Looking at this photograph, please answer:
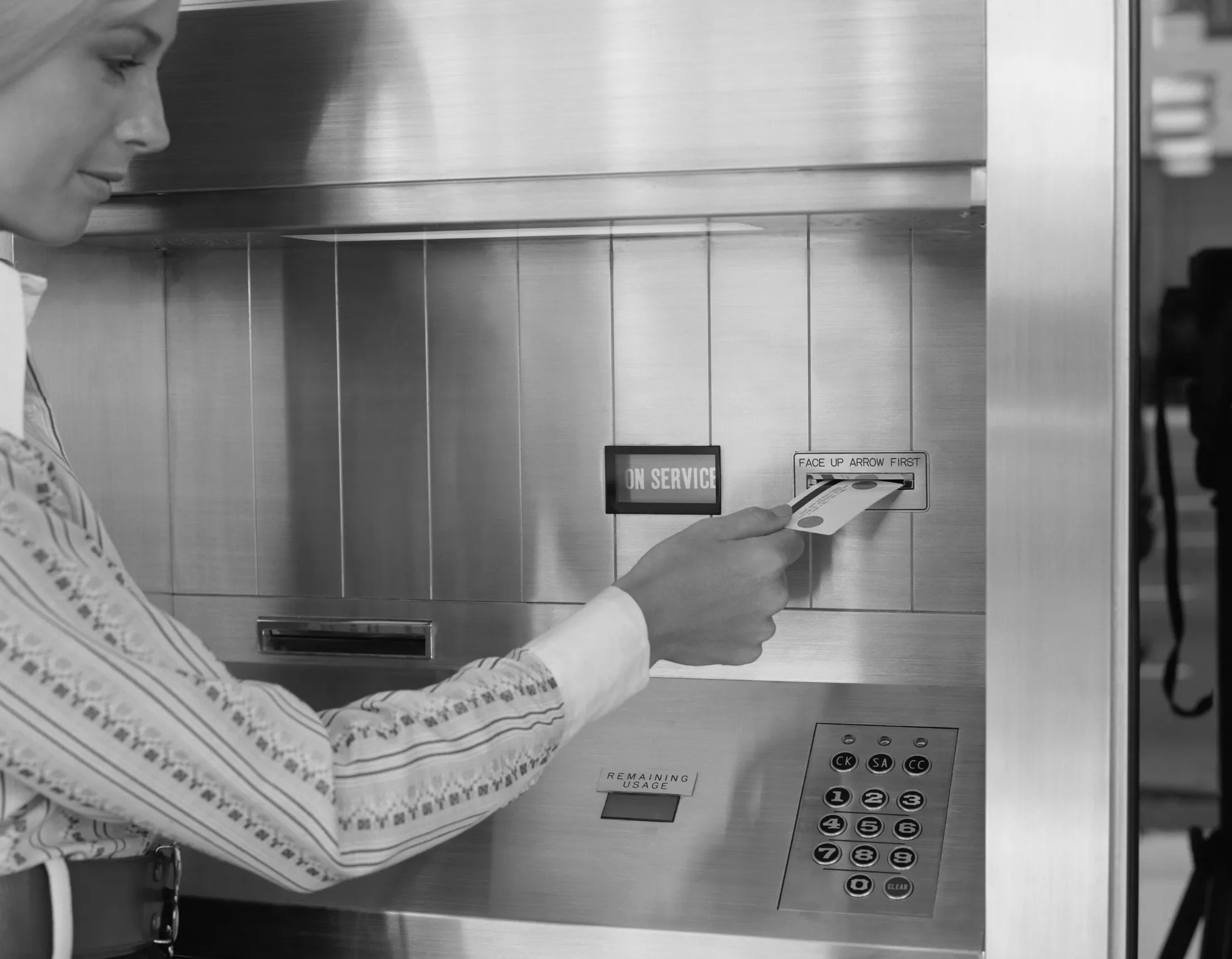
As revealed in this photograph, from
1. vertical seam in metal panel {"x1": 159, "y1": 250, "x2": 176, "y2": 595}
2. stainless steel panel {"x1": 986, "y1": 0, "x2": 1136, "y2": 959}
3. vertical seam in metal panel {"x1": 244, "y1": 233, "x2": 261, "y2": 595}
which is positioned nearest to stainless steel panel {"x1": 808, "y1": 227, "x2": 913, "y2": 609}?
stainless steel panel {"x1": 986, "y1": 0, "x2": 1136, "y2": 959}

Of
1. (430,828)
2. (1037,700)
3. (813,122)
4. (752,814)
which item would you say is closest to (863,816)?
(752,814)

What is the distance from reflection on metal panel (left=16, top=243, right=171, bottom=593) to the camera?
4.35 ft

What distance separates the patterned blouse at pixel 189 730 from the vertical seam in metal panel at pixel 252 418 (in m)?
0.55

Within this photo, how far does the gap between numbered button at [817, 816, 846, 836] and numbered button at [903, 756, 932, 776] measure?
3.1 inches

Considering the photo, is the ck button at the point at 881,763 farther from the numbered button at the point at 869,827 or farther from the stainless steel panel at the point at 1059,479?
the stainless steel panel at the point at 1059,479

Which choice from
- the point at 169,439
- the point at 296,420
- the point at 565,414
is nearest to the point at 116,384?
the point at 169,439

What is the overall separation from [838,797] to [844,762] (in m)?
0.05

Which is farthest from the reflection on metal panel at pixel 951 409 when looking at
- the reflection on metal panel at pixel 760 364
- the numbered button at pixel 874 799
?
the numbered button at pixel 874 799

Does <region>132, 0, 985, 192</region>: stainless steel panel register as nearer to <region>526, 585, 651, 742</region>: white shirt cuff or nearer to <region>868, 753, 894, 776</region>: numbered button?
<region>526, 585, 651, 742</region>: white shirt cuff

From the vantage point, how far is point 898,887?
96cm

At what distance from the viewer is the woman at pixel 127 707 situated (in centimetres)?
65

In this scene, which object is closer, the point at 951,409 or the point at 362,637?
the point at 951,409

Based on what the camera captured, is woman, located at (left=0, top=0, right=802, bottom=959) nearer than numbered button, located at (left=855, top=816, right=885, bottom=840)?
Yes

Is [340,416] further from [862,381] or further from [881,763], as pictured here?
[881,763]
